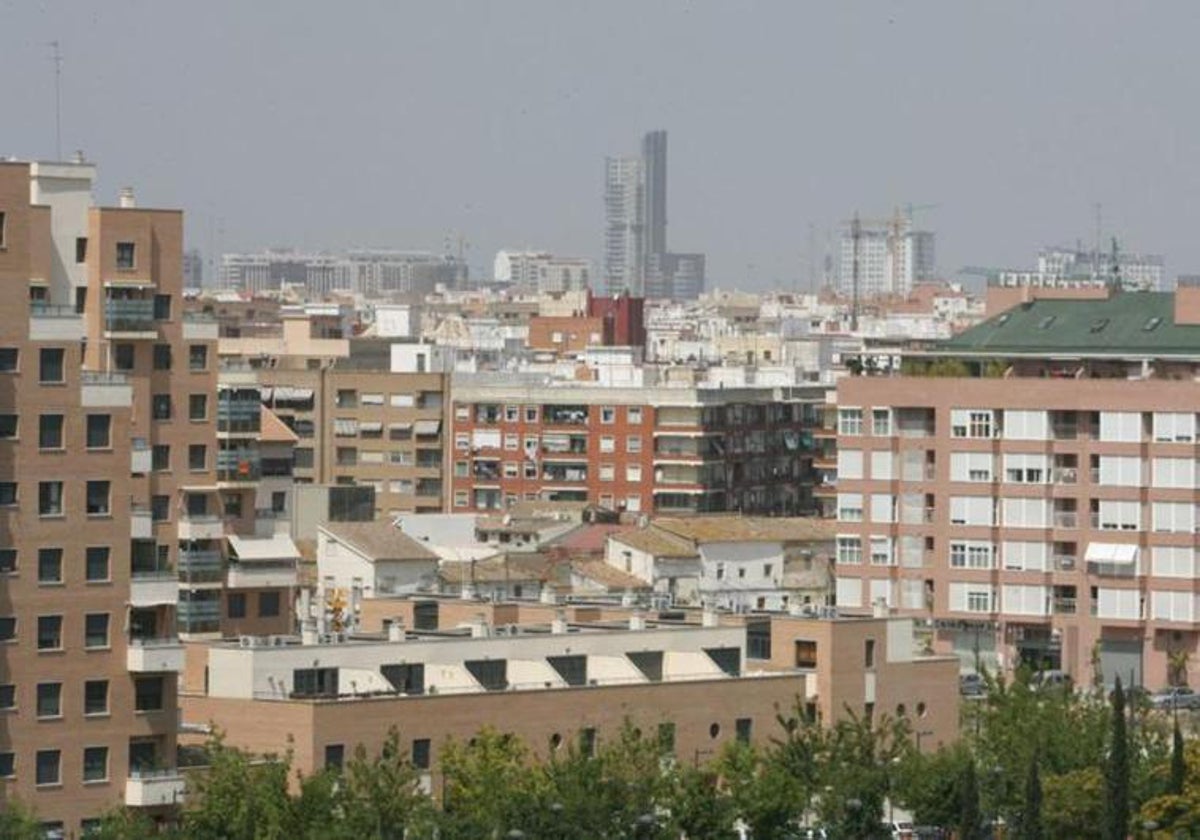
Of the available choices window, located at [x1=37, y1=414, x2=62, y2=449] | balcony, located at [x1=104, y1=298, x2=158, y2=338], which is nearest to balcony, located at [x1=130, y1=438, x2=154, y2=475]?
balcony, located at [x1=104, y1=298, x2=158, y2=338]

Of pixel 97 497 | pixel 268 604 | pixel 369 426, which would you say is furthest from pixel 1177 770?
pixel 369 426

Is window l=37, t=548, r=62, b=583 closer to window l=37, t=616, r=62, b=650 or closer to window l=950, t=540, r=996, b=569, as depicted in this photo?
window l=37, t=616, r=62, b=650

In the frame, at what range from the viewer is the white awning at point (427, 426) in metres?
117

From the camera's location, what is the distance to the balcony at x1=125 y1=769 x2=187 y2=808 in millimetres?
52000

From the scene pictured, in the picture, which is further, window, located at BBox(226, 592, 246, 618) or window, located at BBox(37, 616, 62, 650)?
window, located at BBox(226, 592, 246, 618)

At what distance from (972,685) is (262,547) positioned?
45.8ft

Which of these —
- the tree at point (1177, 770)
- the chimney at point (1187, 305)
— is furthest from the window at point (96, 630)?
the chimney at point (1187, 305)

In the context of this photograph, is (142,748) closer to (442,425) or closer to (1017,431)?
(1017,431)

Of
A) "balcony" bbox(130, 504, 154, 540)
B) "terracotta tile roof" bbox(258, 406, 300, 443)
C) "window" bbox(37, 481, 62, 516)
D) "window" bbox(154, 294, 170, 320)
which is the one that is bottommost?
"balcony" bbox(130, 504, 154, 540)

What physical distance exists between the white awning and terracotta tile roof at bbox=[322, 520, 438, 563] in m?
31.5

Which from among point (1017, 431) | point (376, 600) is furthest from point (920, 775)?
point (1017, 431)

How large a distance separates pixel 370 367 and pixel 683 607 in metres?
59.3

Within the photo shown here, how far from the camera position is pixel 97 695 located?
52.1 meters

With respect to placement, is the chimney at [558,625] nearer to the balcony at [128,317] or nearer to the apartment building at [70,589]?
the balcony at [128,317]
